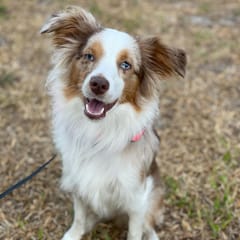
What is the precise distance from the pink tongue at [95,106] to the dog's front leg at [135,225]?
84cm

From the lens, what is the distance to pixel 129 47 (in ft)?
9.67

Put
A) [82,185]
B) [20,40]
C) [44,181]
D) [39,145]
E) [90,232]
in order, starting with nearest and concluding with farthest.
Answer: [82,185] → [90,232] → [44,181] → [39,145] → [20,40]

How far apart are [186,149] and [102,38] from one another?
1837 mm

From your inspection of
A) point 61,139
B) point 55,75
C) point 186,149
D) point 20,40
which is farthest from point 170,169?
point 20,40

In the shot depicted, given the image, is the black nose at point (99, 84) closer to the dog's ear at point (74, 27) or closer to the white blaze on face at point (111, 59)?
the white blaze on face at point (111, 59)

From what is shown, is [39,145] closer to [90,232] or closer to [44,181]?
[44,181]

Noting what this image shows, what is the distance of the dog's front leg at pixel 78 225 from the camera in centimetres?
347

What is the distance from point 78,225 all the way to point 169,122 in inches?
65.1

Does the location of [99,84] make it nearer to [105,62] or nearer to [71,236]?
[105,62]

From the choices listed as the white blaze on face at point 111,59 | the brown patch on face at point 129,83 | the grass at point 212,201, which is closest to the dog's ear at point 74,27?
the white blaze on face at point 111,59

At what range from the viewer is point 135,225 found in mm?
3365

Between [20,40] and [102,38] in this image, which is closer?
[102,38]

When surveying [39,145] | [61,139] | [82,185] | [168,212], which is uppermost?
[61,139]

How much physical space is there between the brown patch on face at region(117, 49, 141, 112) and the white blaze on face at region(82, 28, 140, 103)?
0.03m
